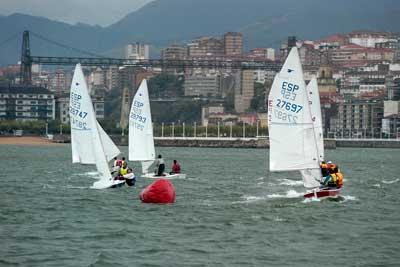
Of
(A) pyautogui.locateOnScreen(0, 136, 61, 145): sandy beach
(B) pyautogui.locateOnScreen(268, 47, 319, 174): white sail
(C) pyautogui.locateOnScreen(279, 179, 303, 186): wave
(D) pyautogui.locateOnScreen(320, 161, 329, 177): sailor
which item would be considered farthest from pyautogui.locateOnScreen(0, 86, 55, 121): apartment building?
(B) pyautogui.locateOnScreen(268, 47, 319, 174): white sail

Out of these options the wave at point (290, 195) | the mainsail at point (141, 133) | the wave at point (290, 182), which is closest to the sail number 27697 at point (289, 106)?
the wave at point (290, 195)

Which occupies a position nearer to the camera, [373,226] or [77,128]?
[373,226]

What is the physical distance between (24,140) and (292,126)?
4280 inches

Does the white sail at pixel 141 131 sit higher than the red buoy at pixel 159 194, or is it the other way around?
the white sail at pixel 141 131

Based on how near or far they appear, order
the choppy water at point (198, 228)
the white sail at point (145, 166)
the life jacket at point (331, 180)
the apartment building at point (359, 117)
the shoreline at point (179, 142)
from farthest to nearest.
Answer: the apartment building at point (359, 117) → the shoreline at point (179, 142) → the white sail at point (145, 166) → the life jacket at point (331, 180) → the choppy water at point (198, 228)

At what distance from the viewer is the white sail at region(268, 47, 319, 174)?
1260 inches

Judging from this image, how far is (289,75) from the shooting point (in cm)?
3203

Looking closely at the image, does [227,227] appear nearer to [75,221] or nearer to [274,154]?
[75,221]

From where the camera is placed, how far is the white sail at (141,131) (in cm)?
4658

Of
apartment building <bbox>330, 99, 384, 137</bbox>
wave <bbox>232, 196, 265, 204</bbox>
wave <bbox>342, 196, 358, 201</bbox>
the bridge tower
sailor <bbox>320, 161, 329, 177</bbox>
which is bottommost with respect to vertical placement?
apartment building <bbox>330, 99, 384, 137</bbox>

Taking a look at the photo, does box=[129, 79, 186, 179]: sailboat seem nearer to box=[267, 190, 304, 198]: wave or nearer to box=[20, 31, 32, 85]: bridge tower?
box=[267, 190, 304, 198]: wave

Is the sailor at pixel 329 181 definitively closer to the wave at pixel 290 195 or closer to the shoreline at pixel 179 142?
the wave at pixel 290 195

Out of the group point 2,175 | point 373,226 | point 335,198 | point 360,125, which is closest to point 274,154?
point 335,198

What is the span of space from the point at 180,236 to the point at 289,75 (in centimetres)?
831
